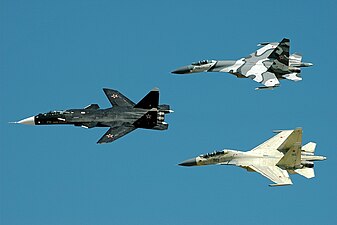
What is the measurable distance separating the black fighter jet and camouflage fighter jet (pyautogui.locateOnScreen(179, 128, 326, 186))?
3778mm

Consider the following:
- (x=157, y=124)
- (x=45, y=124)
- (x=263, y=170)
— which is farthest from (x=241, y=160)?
(x=45, y=124)

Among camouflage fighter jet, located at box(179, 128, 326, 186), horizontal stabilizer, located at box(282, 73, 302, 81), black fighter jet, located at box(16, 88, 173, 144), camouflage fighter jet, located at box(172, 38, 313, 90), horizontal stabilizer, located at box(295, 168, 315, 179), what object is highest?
camouflage fighter jet, located at box(172, 38, 313, 90)

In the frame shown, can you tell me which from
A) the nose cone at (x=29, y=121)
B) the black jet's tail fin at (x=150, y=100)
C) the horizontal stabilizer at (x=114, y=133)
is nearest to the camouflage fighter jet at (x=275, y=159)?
the horizontal stabilizer at (x=114, y=133)

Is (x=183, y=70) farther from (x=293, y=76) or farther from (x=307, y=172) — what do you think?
(x=307, y=172)

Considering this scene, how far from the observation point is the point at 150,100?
64750 mm

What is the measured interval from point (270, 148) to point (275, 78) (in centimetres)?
527

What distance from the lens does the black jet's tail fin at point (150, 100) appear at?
2542 inches

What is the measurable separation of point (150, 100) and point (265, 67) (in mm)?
9364

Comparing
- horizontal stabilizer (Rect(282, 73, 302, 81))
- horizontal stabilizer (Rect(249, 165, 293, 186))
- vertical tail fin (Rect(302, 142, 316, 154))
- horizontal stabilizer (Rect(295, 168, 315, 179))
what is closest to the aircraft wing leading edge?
horizontal stabilizer (Rect(249, 165, 293, 186))

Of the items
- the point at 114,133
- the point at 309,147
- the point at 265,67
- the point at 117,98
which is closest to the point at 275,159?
the point at 309,147

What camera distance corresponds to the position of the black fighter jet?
6375 cm

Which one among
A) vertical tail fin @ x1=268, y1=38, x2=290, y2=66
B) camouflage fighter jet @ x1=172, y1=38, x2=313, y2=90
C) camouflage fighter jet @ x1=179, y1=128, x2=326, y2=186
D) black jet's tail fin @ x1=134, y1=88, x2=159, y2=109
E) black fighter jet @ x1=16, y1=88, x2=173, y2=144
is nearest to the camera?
camouflage fighter jet @ x1=179, y1=128, x2=326, y2=186

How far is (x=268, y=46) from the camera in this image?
243 ft

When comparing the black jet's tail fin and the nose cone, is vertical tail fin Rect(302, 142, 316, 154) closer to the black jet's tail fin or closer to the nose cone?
the black jet's tail fin
